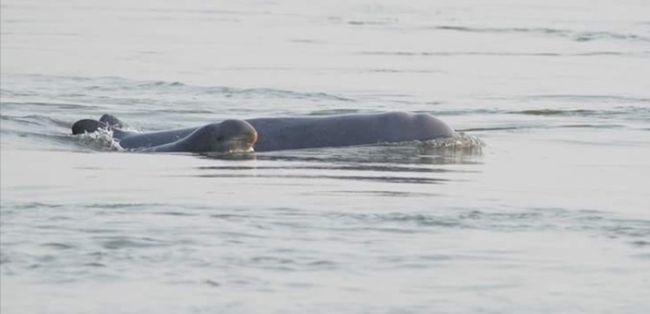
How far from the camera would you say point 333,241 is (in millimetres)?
9844

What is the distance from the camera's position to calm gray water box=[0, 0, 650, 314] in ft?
28.7

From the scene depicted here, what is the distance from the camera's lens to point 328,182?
12461 millimetres

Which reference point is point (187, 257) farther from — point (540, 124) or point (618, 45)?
point (618, 45)

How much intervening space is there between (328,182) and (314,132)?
2.73m

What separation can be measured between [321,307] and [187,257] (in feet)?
3.76

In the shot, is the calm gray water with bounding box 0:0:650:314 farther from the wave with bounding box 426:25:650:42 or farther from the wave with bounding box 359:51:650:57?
the wave with bounding box 426:25:650:42

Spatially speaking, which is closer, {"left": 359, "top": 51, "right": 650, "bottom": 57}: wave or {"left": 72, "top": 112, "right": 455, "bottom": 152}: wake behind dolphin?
{"left": 72, "top": 112, "right": 455, "bottom": 152}: wake behind dolphin

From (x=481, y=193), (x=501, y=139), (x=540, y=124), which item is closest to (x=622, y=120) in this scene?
(x=540, y=124)

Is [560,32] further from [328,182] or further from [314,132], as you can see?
[328,182]

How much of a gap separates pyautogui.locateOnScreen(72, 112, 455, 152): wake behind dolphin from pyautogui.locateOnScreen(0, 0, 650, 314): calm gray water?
8.6 inches

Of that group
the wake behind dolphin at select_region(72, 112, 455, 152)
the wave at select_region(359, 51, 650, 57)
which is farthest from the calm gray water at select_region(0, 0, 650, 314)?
the wake behind dolphin at select_region(72, 112, 455, 152)

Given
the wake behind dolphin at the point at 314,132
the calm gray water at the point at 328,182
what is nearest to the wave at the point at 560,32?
the calm gray water at the point at 328,182

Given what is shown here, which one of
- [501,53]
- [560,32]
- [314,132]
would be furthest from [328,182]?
[560,32]

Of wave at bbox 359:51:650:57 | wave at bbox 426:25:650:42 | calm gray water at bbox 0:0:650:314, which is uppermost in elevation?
wave at bbox 426:25:650:42
